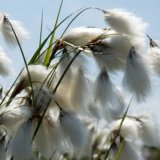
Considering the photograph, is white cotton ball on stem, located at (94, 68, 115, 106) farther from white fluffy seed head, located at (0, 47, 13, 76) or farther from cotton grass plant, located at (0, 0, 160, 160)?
white fluffy seed head, located at (0, 47, 13, 76)

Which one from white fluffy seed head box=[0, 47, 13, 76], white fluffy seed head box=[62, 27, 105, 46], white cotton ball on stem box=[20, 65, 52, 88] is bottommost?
white fluffy seed head box=[0, 47, 13, 76]

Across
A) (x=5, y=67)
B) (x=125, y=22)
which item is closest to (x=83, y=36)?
(x=125, y=22)

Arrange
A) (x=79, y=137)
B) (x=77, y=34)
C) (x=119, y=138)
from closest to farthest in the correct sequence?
(x=79, y=137), (x=77, y=34), (x=119, y=138)

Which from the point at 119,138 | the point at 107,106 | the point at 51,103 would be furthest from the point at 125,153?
the point at 51,103

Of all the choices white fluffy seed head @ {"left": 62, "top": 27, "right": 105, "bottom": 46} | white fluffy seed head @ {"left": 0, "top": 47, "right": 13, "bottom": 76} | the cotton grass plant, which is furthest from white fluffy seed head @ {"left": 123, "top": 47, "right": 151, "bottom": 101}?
white fluffy seed head @ {"left": 0, "top": 47, "right": 13, "bottom": 76}

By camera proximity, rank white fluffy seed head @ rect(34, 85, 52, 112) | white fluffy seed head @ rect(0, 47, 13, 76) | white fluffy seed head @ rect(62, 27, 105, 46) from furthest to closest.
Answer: white fluffy seed head @ rect(0, 47, 13, 76) < white fluffy seed head @ rect(62, 27, 105, 46) < white fluffy seed head @ rect(34, 85, 52, 112)

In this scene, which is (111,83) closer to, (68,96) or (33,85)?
(68,96)

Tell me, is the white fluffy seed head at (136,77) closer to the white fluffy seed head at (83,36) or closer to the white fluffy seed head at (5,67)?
the white fluffy seed head at (83,36)

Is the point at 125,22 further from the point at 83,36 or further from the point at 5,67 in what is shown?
the point at 5,67
